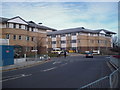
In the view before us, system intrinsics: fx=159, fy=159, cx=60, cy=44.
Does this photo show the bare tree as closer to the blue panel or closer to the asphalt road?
the blue panel

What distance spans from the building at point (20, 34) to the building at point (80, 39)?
22.8m

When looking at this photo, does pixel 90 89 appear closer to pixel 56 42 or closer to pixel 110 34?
pixel 56 42

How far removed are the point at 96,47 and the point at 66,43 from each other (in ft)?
45.0

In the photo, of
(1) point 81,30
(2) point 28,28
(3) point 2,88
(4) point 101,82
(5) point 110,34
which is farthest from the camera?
(5) point 110,34

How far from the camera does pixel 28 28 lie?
1772 inches

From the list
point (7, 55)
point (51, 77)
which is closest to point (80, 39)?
point (7, 55)

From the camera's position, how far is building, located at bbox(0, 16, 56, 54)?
3944cm

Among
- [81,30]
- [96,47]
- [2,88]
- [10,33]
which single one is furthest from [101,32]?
[2,88]

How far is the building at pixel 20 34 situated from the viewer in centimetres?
3944

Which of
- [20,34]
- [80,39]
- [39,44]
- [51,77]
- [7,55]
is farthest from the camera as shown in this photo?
[80,39]

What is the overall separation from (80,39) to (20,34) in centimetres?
3166

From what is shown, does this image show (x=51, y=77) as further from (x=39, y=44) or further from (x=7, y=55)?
(x=39, y=44)

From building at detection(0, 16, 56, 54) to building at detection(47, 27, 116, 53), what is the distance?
22805mm

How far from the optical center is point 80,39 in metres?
66.9
